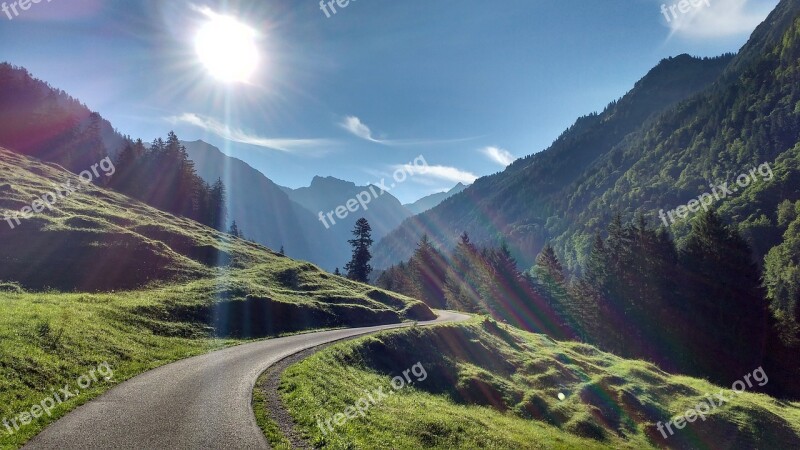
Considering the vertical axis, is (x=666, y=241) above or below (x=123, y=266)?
below

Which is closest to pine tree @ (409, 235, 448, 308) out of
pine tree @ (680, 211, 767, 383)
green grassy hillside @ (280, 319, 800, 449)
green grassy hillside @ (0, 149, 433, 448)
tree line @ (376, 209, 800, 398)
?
tree line @ (376, 209, 800, 398)

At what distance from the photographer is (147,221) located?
195 feet

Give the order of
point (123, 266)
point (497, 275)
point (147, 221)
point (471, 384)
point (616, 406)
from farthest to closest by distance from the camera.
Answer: point (497, 275) < point (147, 221) < point (123, 266) < point (616, 406) < point (471, 384)

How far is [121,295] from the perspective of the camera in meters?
36.0

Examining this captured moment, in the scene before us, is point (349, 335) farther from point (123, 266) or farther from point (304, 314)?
point (123, 266)

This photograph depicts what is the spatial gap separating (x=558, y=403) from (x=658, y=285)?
50.5m

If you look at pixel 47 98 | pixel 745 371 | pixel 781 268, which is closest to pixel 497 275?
pixel 745 371

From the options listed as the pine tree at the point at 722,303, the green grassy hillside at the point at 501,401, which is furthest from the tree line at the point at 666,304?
the green grassy hillside at the point at 501,401

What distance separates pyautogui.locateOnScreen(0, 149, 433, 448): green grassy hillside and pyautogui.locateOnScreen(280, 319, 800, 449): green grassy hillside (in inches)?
400

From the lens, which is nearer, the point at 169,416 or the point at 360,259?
the point at 169,416

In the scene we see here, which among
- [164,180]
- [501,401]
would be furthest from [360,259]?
[501,401]

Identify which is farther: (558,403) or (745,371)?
(745,371)

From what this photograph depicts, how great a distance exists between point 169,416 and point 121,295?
89.5 feet

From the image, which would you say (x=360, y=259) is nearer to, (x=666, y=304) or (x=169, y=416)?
(x=666, y=304)
